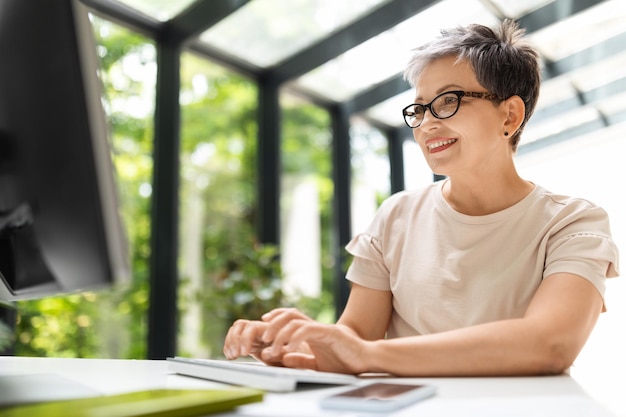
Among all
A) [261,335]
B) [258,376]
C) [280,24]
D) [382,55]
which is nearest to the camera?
[258,376]

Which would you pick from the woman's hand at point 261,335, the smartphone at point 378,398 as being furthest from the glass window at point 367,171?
the smartphone at point 378,398

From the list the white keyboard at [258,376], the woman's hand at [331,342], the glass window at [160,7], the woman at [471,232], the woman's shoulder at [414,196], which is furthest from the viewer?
the glass window at [160,7]

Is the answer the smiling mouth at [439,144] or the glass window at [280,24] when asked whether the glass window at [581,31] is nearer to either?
the glass window at [280,24]

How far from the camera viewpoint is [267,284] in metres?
3.85

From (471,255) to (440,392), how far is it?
648mm

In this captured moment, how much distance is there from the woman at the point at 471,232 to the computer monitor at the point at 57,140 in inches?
18.3

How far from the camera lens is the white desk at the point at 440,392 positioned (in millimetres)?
529

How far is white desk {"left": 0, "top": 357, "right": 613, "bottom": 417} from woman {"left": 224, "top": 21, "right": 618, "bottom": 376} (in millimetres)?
211

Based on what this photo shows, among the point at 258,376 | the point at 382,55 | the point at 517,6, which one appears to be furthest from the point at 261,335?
the point at 382,55

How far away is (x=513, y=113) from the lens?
54.6 inches

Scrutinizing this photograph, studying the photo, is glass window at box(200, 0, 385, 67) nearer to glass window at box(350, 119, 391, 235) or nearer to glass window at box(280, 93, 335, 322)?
glass window at box(280, 93, 335, 322)

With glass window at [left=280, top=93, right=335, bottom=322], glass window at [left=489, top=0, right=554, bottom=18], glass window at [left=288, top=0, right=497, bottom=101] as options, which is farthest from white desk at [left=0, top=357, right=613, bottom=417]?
glass window at [left=280, top=93, right=335, bottom=322]

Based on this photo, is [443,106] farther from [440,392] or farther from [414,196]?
[440,392]

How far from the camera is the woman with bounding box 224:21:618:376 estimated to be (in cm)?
105
